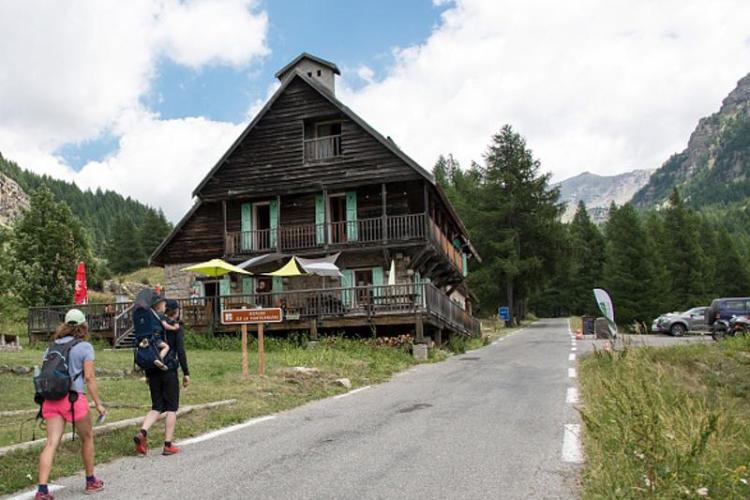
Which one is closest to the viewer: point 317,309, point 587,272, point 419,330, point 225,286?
point 419,330

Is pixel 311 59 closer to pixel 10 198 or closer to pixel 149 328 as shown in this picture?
pixel 149 328

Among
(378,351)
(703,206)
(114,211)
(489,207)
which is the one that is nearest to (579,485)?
(378,351)

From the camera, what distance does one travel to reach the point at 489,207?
48.1m

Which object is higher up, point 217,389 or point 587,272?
point 587,272

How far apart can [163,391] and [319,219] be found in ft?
59.7

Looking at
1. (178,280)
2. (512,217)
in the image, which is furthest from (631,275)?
(178,280)

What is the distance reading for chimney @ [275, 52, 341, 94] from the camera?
27594 mm

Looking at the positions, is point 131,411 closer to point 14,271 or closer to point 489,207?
point 14,271

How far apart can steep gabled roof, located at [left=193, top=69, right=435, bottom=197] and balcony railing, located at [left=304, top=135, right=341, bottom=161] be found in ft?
3.80

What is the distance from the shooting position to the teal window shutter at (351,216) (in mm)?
23688

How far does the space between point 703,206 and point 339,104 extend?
662 feet

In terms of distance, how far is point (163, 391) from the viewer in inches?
265

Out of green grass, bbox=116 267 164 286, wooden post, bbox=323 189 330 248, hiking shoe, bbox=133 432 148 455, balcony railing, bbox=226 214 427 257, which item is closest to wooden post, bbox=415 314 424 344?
balcony railing, bbox=226 214 427 257

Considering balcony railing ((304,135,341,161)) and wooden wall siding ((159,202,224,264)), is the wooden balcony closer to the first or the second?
wooden wall siding ((159,202,224,264))
